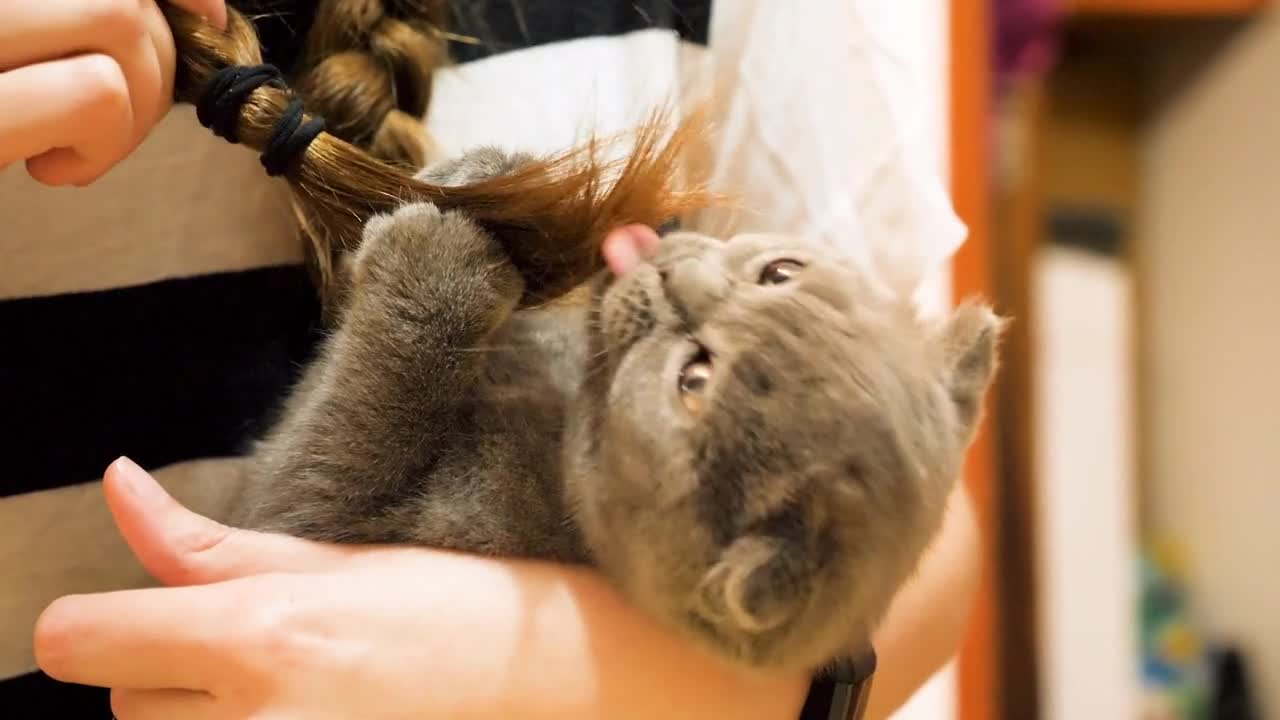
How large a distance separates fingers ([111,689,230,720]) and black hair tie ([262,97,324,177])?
0.26 m

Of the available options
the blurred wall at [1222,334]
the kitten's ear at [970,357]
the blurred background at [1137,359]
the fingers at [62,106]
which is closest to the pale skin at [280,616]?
the fingers at [62,106]

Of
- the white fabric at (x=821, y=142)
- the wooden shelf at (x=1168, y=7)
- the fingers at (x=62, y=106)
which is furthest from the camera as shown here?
the wooden shelf at (x=1168, y=7)

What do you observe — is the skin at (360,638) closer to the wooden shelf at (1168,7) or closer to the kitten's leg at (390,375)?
the kitten's leg at (390,375)

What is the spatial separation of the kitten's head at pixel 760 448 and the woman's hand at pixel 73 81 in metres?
0.24

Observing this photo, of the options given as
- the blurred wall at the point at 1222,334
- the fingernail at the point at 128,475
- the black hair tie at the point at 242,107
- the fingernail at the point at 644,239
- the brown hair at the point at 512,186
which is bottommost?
the blurred wall at the point at 1222,334

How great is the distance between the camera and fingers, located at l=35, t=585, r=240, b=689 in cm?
45

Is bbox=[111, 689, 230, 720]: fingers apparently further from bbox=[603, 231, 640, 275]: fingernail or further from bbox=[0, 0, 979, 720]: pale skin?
bbox=[603, 231, 640, 275]: fingernail

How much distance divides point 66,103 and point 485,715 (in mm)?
332

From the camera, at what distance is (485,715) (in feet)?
1.56

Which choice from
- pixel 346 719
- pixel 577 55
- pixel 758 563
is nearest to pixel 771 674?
pixel 758 563

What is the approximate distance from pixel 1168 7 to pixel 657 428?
1410 mm

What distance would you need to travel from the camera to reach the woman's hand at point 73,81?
0.41 m

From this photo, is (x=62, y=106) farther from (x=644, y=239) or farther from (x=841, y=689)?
(x=841, y=689)

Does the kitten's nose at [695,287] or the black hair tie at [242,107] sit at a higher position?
the black hair tie at [242,107]
